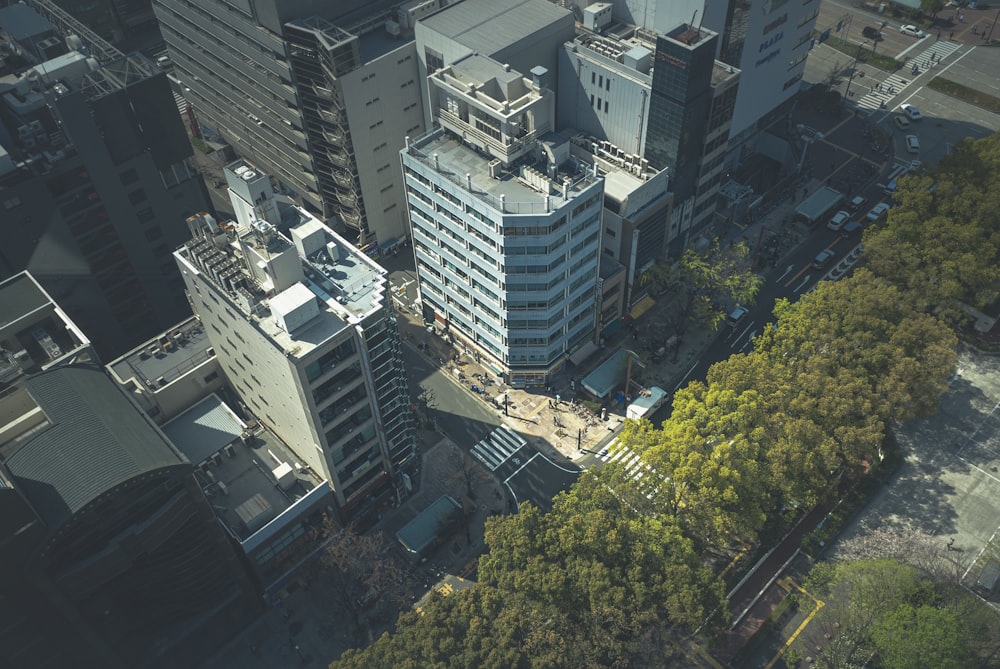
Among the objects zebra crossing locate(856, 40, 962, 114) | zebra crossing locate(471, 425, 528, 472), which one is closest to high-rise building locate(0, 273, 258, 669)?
zebra crossing locate(471, 425, 528, 472)

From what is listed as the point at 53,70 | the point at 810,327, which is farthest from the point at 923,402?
the point at 53,70

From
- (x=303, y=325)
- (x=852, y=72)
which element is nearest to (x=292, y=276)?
(x=303, y=325)

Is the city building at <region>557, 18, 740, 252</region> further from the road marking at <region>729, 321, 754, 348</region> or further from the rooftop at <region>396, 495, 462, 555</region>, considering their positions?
the rooftop at <region>396, 495, 462, 555</region>

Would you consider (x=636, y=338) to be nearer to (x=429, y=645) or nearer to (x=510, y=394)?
(x=510, y=394)

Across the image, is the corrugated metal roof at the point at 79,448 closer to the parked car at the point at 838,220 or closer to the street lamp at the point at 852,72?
the parked car at the point at 838,220

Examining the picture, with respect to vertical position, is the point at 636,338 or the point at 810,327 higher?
the point at 810,327

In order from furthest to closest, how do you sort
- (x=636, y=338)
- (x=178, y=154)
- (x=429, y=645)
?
(x=636, y=338) → (x=178, y=154) → (x=429, y=645)
